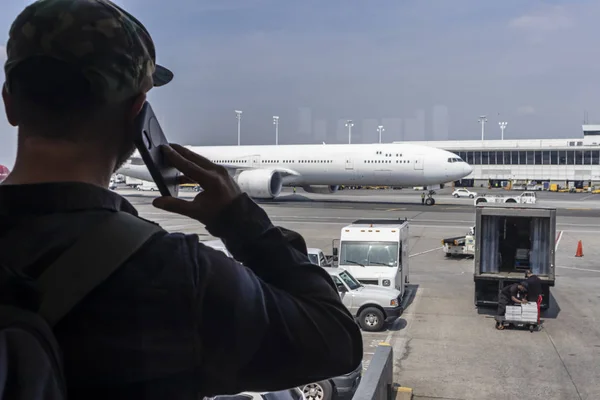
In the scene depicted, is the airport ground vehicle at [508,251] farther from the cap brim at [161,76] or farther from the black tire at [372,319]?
the cap brim at [161,76]

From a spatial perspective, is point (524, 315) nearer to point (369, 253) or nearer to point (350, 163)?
point (369, 253)

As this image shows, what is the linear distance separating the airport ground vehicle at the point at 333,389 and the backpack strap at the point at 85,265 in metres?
6.00

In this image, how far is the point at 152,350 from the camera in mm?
1315

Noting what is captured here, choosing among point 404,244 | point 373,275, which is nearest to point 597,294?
point 404,244

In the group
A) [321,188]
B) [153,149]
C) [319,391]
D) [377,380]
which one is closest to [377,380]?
[377,380]

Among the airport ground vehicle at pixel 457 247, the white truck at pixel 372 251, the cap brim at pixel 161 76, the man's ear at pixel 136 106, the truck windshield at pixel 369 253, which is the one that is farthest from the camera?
the airport ground vehicle at pixel 457 247

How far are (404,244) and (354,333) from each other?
1415 cm

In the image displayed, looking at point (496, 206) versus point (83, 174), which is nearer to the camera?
point (83, 174)

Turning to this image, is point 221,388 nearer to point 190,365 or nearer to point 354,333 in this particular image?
point 190,365

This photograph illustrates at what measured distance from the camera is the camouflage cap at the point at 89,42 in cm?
138

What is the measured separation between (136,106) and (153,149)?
0.11 meters

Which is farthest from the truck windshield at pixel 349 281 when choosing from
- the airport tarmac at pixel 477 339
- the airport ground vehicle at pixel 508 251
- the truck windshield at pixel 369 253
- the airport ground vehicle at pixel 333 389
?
the airport ground vehicle at pixel 333 389

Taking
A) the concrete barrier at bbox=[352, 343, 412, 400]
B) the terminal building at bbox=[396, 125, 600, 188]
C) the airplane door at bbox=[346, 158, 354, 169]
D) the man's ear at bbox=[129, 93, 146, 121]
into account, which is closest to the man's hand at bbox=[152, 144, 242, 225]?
the man's ear at bbox=[129, 93, 146, 121]

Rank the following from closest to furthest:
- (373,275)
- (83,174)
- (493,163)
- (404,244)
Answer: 1. (83,174)
2. (373,275)
3. (404,244)
4. (493,163)
